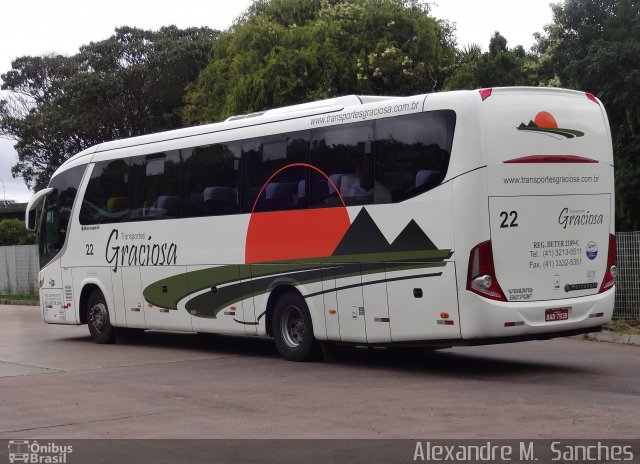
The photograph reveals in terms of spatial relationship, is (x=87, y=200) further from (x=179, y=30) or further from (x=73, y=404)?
(x=179, y=30)

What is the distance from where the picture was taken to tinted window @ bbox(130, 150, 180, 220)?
1731 centimetres

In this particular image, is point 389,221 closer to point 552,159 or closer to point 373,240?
point 373,240

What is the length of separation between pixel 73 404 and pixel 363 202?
464 cm

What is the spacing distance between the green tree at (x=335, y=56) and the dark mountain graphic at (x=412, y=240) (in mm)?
28133

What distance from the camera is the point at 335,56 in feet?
138

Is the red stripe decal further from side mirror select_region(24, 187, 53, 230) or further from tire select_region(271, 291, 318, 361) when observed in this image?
side mirror select_region(24, 187, 53, 230)

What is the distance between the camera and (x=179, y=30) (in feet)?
184

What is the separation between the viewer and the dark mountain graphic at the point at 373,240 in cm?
1298

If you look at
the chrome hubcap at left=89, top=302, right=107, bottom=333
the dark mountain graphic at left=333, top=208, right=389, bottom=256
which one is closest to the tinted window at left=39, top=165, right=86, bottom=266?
the chrome hubcap at left=89, top=302, right=107, bottom=333

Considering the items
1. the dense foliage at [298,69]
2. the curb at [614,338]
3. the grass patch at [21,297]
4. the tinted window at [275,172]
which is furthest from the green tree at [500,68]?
the grass patch at [21,297]

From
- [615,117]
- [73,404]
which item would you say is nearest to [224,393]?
[73,404]

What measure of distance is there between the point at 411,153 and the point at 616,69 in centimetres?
915

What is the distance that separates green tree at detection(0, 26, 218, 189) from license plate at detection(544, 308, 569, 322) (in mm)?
42249
